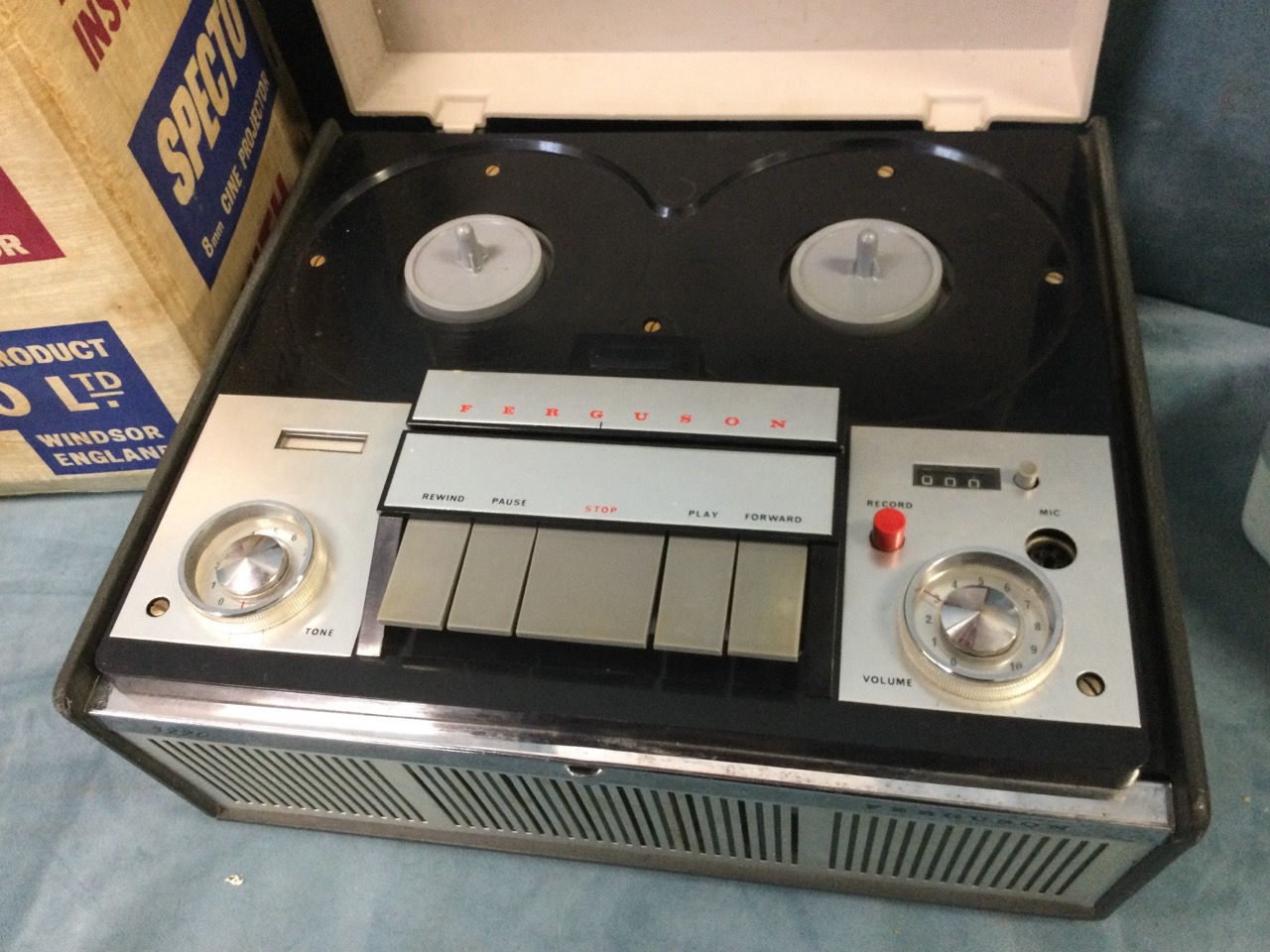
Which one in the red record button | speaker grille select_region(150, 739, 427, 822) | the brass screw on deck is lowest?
speaker grille select_region(150, 739, 427, 822)

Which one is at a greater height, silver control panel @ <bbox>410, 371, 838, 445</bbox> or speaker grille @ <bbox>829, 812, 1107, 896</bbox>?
silver control panel @ <bbox>410, 371, 838, 445</bbox>

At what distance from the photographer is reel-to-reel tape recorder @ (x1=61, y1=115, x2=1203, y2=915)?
57 cm

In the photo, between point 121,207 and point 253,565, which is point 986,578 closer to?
point 253,565

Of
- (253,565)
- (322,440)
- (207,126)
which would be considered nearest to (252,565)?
(253,565)

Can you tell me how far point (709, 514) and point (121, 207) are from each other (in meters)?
0.43

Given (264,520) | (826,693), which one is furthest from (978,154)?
(264,520)

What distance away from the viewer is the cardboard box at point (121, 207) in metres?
0.64

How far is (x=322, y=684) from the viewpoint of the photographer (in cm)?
62

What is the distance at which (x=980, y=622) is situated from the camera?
0.57 meters

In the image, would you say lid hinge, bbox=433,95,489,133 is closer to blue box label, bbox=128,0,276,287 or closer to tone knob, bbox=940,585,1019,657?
blue box label, bbox=128,0,276,287

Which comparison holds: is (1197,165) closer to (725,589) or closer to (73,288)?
(725,589)

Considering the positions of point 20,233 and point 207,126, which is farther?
point 207,126

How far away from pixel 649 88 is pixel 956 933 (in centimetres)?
71

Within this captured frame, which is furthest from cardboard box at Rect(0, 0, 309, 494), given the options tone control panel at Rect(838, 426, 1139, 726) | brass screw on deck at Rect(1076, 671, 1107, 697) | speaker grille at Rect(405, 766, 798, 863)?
brass screw on deck at Rect(1076, 671, 1107, 697)
